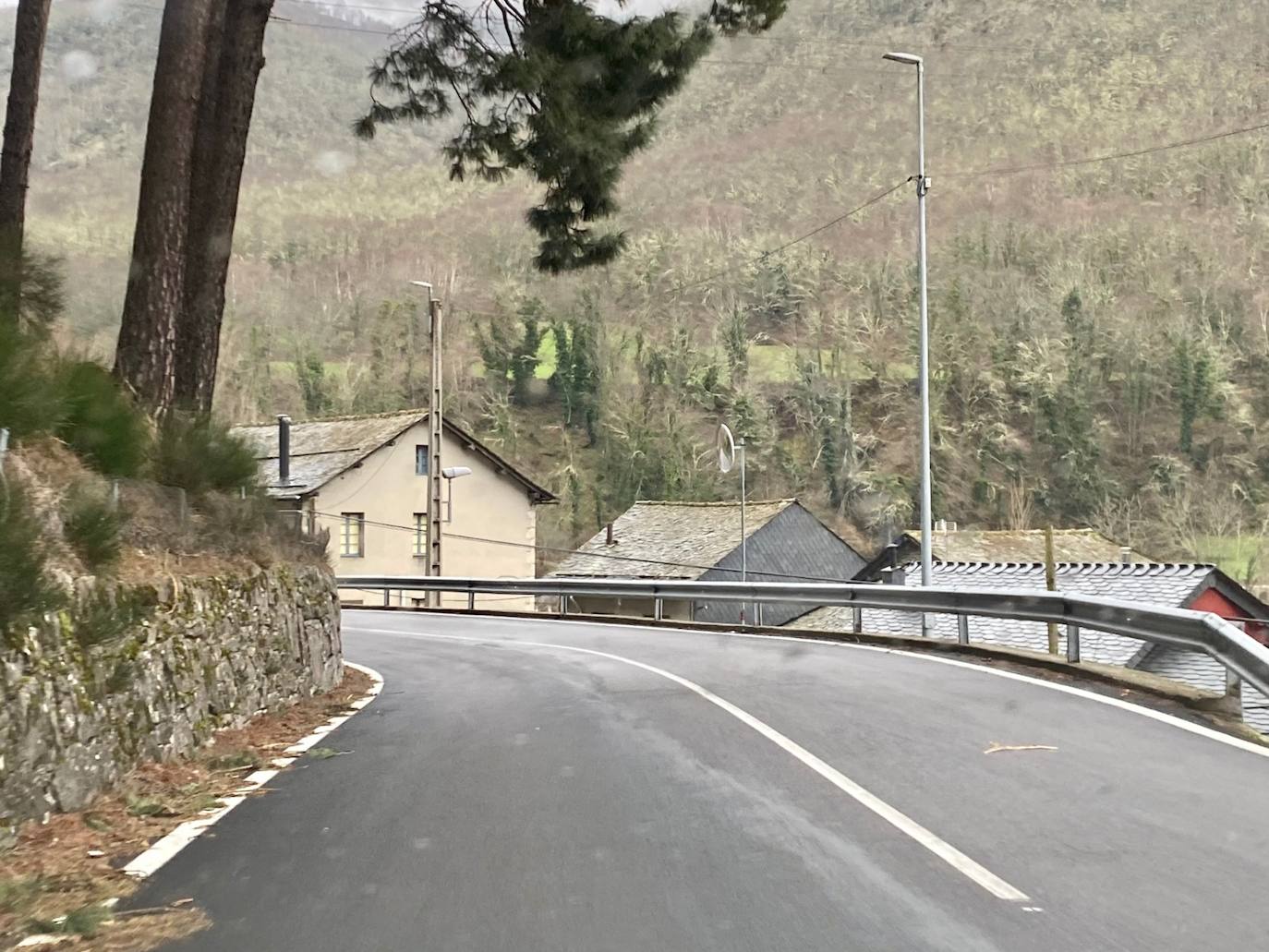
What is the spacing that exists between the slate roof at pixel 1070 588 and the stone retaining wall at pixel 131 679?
16397 mm

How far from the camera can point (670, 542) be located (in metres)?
→ 55.2

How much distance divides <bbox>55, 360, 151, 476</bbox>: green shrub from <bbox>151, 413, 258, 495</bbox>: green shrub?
108 centimetres

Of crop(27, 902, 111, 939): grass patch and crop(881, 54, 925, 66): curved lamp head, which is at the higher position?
crop(881, 54, 925, 66): curved lamp head

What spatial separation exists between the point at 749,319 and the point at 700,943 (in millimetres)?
132872

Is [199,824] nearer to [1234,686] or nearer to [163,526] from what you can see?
[163,526]

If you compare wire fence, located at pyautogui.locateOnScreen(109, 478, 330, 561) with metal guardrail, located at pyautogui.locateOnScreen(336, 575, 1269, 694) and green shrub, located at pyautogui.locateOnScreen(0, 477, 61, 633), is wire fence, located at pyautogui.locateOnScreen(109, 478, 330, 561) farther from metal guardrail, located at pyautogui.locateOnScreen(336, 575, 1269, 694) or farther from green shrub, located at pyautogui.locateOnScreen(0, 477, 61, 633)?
metal guardrail, located at pyautogui.locateOnScreen(336, 575, 1269, 694)

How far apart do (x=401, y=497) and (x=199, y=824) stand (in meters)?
A: 46.6

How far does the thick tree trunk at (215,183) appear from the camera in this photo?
44.1ft

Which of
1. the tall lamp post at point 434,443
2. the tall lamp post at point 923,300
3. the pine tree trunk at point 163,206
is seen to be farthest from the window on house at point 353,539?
the pine tree trunk at point 163,206

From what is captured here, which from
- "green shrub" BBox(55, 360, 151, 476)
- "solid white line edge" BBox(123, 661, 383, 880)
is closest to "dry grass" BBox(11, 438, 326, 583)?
"green shrub" BBox(55, 360, 151, 476)

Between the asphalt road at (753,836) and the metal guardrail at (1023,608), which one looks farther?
the metal guardrail at (1023,608)

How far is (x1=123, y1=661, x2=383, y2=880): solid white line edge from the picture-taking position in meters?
6.06

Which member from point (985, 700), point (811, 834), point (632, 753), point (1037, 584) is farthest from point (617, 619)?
point (811, 834)

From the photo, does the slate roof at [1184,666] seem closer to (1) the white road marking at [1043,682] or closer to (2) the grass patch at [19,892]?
(1) the white road marking at [1043,682]
